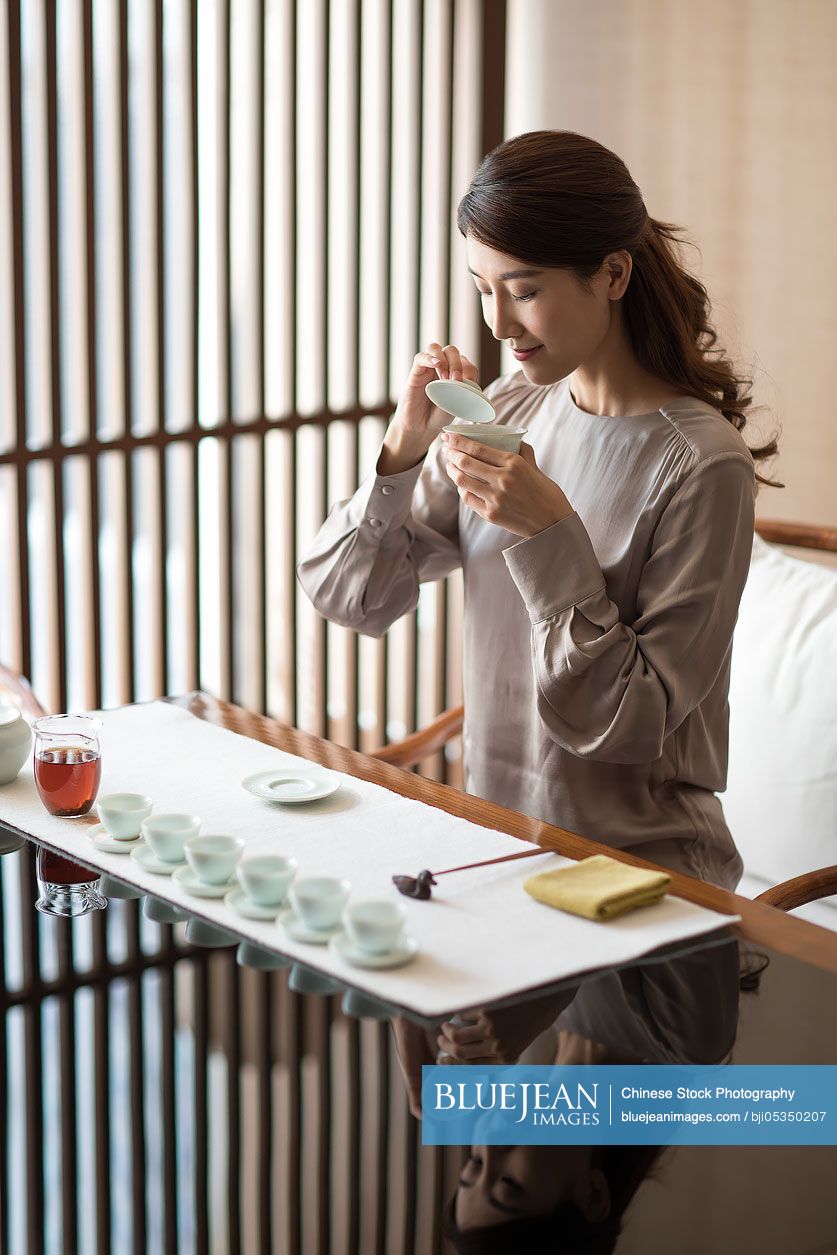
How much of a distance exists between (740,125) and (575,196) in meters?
2.06

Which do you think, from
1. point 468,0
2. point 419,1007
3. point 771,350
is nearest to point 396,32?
point 468,0

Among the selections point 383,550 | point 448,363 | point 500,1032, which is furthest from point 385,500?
point 500,1032

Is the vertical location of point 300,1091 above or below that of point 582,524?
below

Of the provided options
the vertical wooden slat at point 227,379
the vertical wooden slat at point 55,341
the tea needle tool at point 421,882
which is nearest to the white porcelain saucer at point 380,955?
the tea needle tool at point 421,882

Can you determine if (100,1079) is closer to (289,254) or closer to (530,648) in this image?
(530,648)

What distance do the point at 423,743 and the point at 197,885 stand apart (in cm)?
85

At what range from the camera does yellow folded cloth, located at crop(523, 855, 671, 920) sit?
55.0 inches

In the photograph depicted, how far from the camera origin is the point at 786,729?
7.72ft

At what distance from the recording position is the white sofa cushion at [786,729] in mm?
2309

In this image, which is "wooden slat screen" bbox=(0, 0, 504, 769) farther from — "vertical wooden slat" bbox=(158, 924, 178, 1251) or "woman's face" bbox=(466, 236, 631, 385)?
"vertical wooden slat" bbox=(158, 924, 178, 1251)

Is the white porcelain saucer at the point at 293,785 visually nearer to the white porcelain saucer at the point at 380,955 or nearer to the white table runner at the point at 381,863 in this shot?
the white table runner at the point at 381,863

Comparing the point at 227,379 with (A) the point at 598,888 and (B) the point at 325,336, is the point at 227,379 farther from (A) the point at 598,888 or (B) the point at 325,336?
(A) the point at 598,888

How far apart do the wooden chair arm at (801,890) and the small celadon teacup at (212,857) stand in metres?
0.61

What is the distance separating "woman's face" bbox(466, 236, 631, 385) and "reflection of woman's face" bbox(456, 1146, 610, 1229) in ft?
3.28
